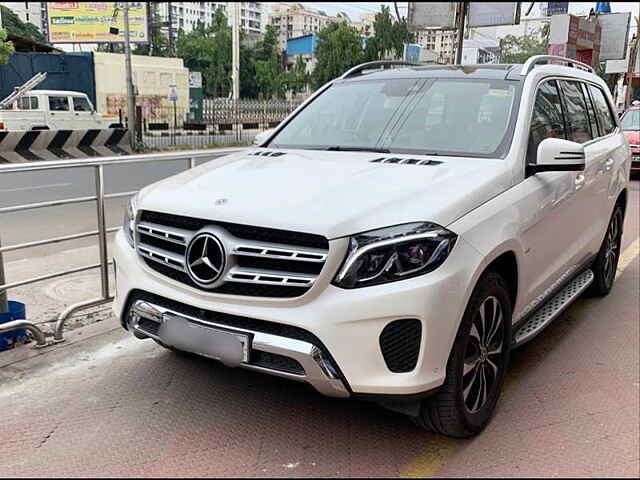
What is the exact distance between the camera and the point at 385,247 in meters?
2.58

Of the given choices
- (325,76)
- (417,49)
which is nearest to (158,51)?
(325,76)

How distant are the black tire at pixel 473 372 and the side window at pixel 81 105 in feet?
65.0

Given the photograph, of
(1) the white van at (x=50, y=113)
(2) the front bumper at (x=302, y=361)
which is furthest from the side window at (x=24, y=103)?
(2) the front bumper at (x=302, y=361)

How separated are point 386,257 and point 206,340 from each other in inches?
35.1

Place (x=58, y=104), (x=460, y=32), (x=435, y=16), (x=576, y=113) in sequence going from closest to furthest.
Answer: (x=576, y=113), (x=460, y=32), (x=435, y=16), (x=58, y=104)

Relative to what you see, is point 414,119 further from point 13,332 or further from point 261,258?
point 13,332

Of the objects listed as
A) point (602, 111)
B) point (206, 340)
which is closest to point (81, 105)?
point (602, 111)

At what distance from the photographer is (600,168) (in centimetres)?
468

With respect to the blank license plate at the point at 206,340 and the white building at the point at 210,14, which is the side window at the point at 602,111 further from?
the white building at the point at 210,14

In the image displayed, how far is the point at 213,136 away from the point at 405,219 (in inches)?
1098

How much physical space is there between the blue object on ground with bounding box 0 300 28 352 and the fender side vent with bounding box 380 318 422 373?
2714 millimetres

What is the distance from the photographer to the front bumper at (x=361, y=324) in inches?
100

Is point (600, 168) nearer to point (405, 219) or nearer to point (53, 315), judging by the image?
point (405, 219)

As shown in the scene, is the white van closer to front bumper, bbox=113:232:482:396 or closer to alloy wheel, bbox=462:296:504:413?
front bumper, bbox=113:232:482:396
